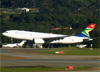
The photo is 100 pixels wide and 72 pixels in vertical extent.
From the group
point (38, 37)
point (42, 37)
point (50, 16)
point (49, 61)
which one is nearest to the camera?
point (49, 61)

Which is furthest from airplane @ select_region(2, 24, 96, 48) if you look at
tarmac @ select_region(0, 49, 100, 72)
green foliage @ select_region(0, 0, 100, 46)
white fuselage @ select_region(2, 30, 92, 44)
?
green foliage @ select_region(0, 0, 100, 46)

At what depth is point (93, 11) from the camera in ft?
579

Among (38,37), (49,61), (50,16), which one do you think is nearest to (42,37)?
(38,37)

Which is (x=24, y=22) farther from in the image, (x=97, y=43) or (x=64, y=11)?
(x=97, y=43)

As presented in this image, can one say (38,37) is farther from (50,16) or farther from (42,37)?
(50,16)

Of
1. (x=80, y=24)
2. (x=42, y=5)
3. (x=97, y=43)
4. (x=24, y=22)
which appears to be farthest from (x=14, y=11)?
(x=97, y=43)

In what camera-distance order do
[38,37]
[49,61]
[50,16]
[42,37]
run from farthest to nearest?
[50,16] < [42,37] < [38,37] < [49,61]

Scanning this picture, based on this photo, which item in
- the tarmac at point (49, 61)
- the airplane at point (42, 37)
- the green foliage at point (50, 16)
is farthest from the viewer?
the green foliage at point (50, 16)

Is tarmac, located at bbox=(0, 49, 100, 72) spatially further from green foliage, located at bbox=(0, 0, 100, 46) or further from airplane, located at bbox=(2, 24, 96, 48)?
green foliage, located at bbox=(0, 0, 100, 46)

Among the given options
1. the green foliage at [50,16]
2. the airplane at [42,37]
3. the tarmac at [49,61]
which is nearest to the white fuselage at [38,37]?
the airplane at [42,37]

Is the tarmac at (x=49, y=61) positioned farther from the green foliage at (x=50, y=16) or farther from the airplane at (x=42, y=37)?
the green foliage at (x=50, y=16)

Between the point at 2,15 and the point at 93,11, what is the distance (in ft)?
158

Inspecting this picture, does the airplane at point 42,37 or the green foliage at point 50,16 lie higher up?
the green foliage at point 50,16

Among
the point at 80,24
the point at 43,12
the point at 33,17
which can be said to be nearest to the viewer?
the point at 80,24
